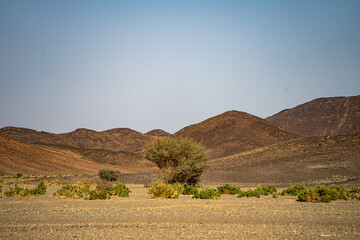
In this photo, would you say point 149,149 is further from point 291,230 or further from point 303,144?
point 303,144

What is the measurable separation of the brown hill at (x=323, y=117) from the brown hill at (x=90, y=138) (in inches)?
2318

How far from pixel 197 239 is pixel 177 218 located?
386cm

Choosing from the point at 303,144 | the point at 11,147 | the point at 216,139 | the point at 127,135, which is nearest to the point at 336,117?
the point at 216,139

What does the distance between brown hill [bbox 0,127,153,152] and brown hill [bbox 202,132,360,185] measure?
76.1m

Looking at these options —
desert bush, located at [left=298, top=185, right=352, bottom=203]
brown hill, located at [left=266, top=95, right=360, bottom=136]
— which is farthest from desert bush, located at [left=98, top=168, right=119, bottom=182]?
brown hill, located at [left=266, top=95, right=360, bottom=136]

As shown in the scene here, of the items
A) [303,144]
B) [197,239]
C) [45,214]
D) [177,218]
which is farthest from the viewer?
[303,144]

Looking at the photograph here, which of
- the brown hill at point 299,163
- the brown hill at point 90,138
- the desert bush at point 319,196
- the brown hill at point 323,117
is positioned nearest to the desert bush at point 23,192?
the desert bush at point 319,196

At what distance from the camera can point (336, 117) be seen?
152m

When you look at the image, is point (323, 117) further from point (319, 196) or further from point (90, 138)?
point (319, 196)

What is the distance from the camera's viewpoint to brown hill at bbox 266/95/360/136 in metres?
144

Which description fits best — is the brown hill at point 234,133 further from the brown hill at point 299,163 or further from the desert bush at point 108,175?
the desert bush at point 108,175

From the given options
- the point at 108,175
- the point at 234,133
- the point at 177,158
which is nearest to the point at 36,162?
the point at 108,175

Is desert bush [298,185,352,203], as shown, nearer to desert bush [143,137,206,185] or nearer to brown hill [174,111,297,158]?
desert bush [143,137,206,185]

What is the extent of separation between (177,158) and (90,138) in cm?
11796
